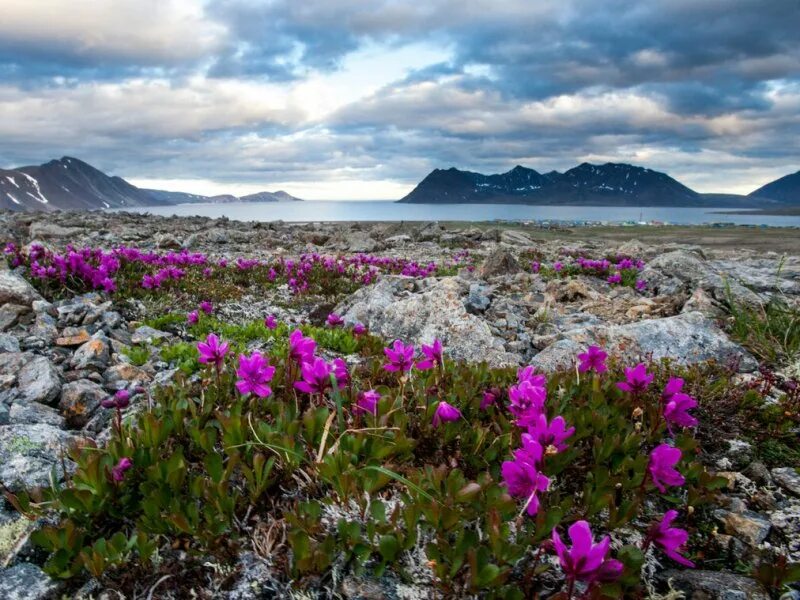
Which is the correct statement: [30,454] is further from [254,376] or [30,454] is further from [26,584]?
[254,376]

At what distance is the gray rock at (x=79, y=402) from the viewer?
482cm

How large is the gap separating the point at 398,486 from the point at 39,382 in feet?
13.4

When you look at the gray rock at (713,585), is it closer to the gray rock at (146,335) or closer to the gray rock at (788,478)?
the gray rock at (788,478)

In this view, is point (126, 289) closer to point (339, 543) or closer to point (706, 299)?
point (339, 543)

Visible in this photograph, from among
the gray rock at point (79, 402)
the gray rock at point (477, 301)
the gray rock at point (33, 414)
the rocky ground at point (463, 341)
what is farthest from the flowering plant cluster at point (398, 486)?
the gray rock at point (477, 301)

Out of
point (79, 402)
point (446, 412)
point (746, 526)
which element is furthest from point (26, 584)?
point (746, 526)

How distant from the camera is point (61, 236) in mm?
25094

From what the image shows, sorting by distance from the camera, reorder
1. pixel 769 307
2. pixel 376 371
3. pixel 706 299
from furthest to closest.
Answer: pixel 706 299, pixel 769 307, pixel 376 371

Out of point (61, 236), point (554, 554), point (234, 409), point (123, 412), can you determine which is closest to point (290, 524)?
point (234, 409)

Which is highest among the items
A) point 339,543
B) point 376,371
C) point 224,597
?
point 376,371

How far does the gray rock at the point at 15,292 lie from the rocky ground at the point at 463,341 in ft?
0.05

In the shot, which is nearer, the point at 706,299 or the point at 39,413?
the point at 39,413

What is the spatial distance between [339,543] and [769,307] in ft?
27.0

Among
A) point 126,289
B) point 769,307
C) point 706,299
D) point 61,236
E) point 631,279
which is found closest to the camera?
point 769,307
